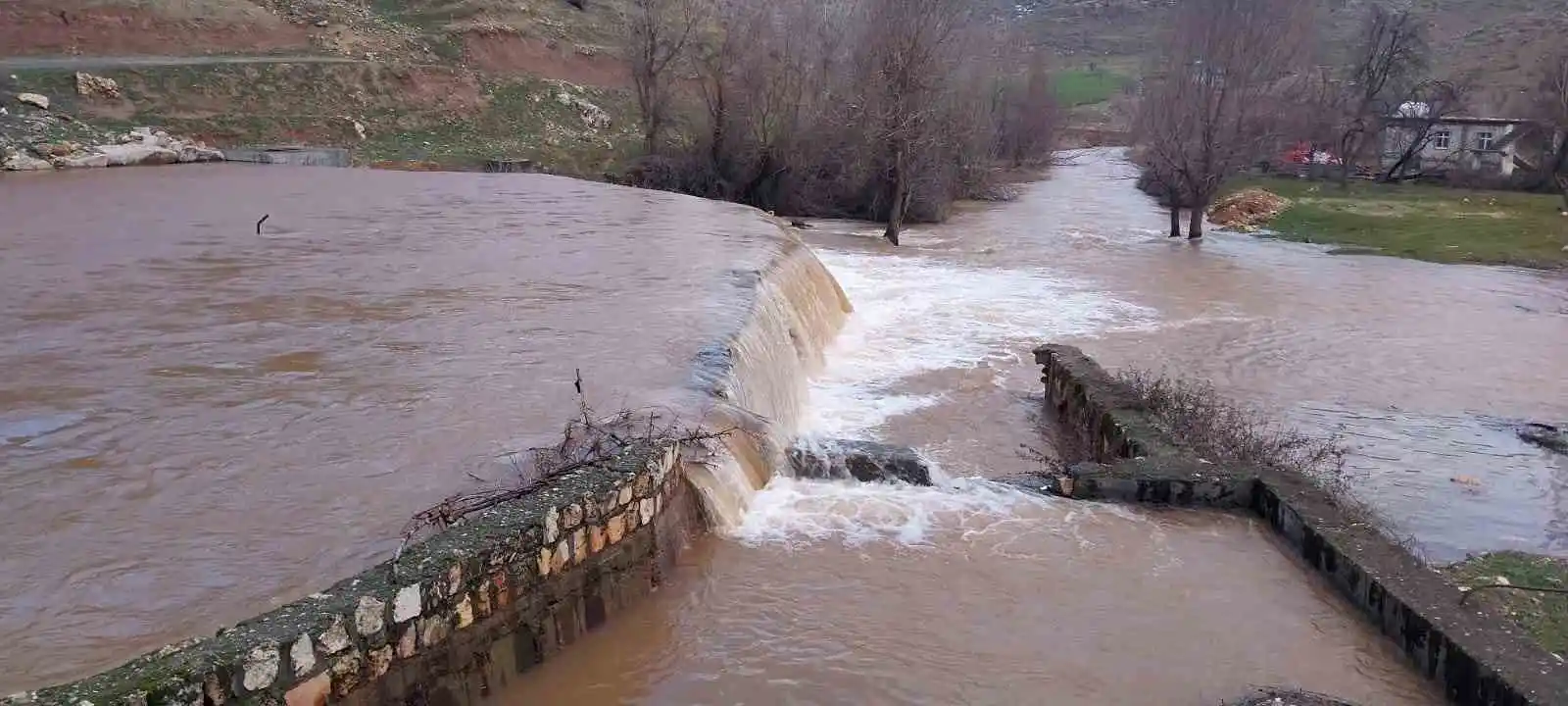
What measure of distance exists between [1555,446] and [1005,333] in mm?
8042

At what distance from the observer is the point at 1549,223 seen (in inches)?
1229

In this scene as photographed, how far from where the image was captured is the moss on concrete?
7508mm

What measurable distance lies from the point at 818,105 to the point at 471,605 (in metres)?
30.3

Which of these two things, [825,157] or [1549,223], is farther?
[825,157]

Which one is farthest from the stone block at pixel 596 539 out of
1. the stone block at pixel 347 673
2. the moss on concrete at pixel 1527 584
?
the moss on concrete at pixel 1527 584

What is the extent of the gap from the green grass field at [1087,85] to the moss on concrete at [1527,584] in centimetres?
7644

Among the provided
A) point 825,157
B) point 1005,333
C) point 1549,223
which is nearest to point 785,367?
point 1005,333

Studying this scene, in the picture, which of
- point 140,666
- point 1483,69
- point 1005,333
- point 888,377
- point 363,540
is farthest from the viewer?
point 1483,69

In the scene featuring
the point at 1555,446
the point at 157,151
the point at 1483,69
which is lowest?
the point at 1555,446

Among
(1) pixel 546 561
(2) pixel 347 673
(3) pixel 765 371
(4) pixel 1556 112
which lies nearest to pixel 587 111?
(3) pixel 765 371

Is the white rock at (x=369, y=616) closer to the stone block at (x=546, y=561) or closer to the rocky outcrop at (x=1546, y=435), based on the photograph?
the stone block at (x=546, y=561)

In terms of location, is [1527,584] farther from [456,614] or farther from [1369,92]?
[1369,92]

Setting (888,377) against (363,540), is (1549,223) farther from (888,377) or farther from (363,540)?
(363,540)

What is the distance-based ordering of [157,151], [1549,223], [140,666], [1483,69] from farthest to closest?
[1483,69] → [1549,223] → [157,151] → [140,666]
